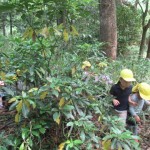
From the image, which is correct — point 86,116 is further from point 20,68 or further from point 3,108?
→ point 3,108

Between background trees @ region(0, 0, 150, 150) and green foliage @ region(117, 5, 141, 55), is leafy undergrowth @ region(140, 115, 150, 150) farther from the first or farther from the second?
green foliage @ region(117, 5, 141, 55)

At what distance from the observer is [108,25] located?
7047 millimetres

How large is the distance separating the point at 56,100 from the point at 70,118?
27cm

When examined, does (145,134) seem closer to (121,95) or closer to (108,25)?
(121,95)

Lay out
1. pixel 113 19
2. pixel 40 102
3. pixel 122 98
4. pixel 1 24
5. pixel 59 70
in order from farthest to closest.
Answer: pixel 1 24, pixel 113 19, pixel 122 98, pixel 59 70, pixel 40 102

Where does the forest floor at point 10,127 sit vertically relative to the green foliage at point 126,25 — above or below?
below

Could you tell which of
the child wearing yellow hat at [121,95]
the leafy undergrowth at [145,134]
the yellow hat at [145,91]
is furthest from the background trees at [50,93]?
the leafy undergrowth at [145,134]

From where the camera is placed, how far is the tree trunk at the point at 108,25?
6.94 meters

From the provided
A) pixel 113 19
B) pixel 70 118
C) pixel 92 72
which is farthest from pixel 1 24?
pixel 70 118

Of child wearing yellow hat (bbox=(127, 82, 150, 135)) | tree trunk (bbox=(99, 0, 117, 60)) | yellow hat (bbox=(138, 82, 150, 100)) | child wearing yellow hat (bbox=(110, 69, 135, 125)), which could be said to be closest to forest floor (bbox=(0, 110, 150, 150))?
child wearing yellow hat (bbox=(127, 82, 150, 135))

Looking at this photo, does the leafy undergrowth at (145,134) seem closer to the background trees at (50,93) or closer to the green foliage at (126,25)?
the background trees at (50,93)

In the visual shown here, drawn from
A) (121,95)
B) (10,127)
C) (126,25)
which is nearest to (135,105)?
(121,95)

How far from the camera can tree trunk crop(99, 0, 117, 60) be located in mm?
6941

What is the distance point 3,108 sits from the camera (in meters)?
4.05
